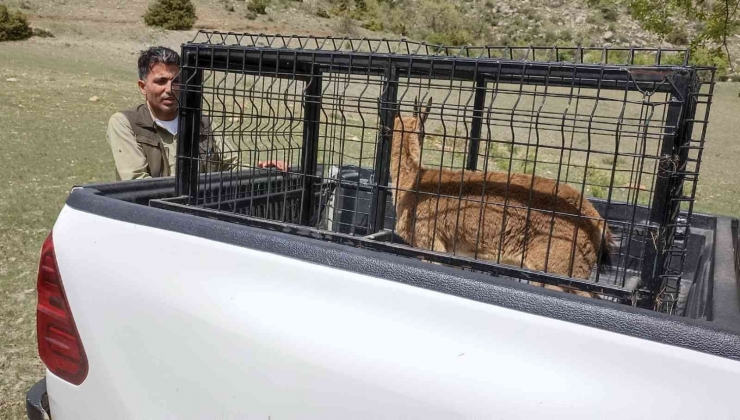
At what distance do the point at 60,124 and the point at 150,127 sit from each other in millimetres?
11574

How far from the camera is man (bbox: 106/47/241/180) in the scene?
4.50 metres

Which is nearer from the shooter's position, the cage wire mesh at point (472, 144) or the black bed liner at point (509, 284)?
the black bed liner at point (509, 284)

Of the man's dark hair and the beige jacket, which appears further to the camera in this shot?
the man's dark hair

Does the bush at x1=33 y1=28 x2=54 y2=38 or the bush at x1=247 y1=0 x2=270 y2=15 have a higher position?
the bush at x1=247 y1=0 x2=270 y2=15

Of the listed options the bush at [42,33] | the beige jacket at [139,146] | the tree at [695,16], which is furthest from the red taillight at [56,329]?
the bush at [42,33]

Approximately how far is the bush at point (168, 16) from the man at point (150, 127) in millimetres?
36394

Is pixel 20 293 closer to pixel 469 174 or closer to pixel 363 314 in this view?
pixel 469 174

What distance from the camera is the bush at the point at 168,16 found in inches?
1511

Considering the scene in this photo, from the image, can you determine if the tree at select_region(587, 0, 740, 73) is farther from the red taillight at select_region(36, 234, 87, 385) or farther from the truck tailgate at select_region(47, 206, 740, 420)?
the red taillight at select_region(36, 234, 87, 385)

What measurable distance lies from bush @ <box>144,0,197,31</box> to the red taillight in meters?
38.9

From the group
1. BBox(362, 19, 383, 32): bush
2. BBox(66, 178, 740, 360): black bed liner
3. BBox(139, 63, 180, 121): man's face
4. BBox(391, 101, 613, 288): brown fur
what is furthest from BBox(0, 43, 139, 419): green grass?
BBox(362, 19, 383, 32): bush

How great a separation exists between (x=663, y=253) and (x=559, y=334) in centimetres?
106

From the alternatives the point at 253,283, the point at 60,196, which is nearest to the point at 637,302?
Result: the point at 253,283

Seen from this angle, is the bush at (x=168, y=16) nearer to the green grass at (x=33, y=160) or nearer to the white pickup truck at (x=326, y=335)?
the green grass at (x=33, y=160)
